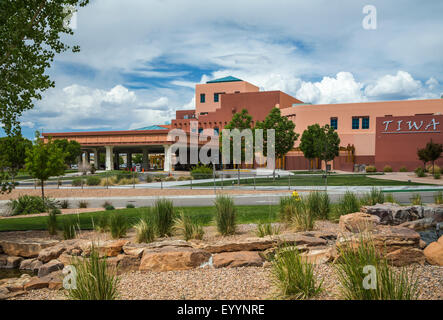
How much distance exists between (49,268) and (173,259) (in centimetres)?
316

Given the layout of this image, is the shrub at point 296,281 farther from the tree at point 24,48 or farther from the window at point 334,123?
the window at point 334,123

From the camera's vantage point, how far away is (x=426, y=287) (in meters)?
5.01

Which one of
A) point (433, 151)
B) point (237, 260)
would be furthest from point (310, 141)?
point (237, 260)

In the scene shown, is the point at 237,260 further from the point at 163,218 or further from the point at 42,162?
the point at 42,162

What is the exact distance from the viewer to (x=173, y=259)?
6.98 metres

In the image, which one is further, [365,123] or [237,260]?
[365,123]

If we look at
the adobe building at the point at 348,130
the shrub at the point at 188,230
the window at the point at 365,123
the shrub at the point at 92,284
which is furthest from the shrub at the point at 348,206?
the window at the point at 365,123

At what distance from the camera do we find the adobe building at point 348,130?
148 ft

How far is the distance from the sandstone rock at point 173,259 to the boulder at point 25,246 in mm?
3961

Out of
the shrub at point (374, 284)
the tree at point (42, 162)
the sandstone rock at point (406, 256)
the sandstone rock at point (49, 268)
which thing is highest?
the tree at point (42, 162)

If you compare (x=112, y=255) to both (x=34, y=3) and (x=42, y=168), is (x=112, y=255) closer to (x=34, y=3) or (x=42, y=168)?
(x=34, y=3)

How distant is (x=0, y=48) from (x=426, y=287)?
10.0m

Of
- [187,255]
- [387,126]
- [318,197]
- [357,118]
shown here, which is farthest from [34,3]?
[357,118]
